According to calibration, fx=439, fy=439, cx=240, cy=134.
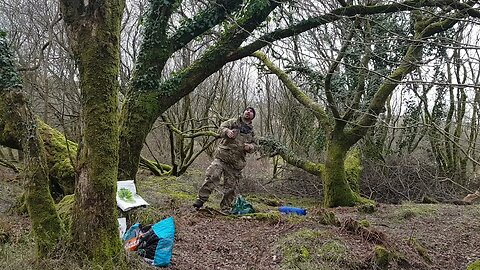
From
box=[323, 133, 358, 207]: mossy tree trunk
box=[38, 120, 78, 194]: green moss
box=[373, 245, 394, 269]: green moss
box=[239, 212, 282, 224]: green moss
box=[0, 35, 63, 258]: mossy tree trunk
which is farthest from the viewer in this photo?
box=[323, 133, 358, 207]: mossy tree trunk

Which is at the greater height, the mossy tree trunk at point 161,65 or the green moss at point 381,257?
the mossy tree trunk at point 161,65

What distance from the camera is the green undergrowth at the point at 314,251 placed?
4.95 m

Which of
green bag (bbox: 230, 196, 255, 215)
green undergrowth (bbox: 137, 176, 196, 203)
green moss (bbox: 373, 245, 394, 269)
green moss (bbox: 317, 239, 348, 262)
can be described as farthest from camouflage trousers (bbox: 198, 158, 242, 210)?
green moss (bbox: 373, 245, 394, 269)

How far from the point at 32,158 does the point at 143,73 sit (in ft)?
9.78

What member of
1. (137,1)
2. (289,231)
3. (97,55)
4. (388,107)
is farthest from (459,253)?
(137,1)

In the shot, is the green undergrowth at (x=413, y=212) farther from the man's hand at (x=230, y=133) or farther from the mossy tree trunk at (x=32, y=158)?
the mossy tree trunk at (x=32, y=158)

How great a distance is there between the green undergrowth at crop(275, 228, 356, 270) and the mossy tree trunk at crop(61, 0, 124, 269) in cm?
212

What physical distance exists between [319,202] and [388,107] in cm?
423

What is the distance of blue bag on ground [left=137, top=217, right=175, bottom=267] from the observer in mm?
4426

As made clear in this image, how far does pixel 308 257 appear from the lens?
5.09 metres

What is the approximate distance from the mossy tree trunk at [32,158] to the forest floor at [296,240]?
0.27 metres

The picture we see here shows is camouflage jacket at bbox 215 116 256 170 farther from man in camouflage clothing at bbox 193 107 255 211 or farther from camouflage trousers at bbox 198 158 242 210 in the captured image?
camouflage trousers at bbox 198 158 242 210

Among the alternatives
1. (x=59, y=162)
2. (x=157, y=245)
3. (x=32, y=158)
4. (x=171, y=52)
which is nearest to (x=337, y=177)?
(x=171, y=52)

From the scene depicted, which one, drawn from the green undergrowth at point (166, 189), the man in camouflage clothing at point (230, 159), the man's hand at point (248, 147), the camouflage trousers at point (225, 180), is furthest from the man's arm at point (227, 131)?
the green undergrowth at point (166, 189)
